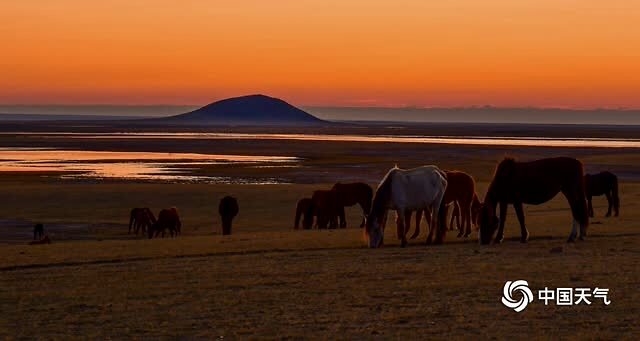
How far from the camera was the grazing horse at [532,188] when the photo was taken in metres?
20.0

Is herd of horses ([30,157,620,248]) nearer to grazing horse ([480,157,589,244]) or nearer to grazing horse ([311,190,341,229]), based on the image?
grazing horse ([480,157,589,244])

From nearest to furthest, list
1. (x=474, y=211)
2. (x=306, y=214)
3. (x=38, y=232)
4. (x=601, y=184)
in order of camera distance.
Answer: (x=474, y=211) < (x=38, y=232) < (x=601, y=184) < (x=306, y=214)

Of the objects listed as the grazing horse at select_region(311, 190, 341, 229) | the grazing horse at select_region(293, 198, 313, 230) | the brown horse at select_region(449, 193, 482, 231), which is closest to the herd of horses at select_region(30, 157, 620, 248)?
the brown horse at select_region(449, 193, 482, 231)

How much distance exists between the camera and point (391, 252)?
19062 millimetres

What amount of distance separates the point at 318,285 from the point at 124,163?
59737mm

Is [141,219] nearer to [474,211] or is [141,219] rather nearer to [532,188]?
[474,211]

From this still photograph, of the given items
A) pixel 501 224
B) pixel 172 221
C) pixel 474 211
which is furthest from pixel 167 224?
pixel 501 224

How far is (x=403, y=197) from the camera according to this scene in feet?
66.9

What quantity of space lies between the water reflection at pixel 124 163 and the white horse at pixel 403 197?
3439cm

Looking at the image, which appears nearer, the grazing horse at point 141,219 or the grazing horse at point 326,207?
the grazing horse at point 326,207

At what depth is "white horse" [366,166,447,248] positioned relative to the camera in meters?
20.1

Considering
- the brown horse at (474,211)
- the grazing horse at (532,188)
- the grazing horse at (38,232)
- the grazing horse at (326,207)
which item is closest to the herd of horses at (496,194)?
the grazing horse at (532,188)

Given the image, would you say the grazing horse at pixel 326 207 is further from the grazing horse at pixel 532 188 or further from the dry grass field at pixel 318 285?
the grazing horse at pixel 532 188

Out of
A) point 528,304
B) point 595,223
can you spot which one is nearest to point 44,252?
point 528,304
